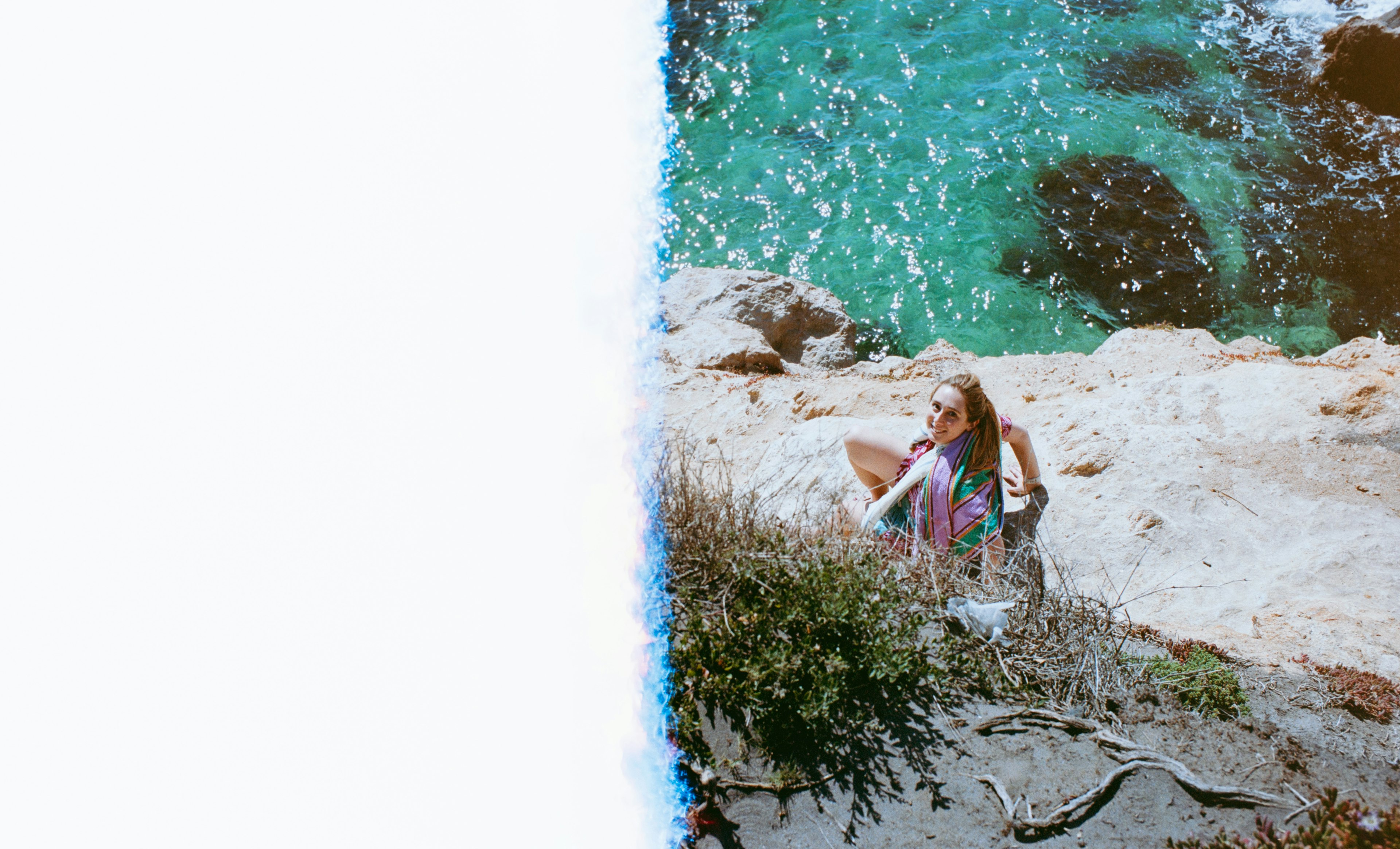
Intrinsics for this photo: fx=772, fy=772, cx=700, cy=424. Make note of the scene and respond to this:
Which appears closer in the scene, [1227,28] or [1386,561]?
[1386,561]

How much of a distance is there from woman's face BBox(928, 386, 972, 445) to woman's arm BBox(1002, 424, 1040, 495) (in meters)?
0.43

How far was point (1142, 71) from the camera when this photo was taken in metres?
12.2

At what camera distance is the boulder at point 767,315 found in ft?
28.9

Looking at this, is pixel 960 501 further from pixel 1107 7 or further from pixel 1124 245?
pixel 1107 7

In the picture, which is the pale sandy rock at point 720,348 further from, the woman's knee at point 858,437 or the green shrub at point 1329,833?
the green shrub at point 1329,833

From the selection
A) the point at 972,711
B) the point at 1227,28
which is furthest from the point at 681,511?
the point at 1227,28

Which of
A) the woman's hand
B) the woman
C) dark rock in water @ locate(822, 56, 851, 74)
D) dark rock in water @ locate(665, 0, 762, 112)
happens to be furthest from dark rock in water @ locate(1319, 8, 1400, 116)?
the woman

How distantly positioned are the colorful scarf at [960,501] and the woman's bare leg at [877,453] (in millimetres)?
308

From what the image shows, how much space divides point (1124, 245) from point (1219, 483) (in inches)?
252

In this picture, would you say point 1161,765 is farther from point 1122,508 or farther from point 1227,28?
point 1227,28

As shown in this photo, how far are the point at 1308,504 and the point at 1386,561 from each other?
1.64 ft

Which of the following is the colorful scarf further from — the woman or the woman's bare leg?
the woman's bare leg

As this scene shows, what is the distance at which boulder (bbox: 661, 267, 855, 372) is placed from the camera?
28.9 ft

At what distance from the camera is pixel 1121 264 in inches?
386
